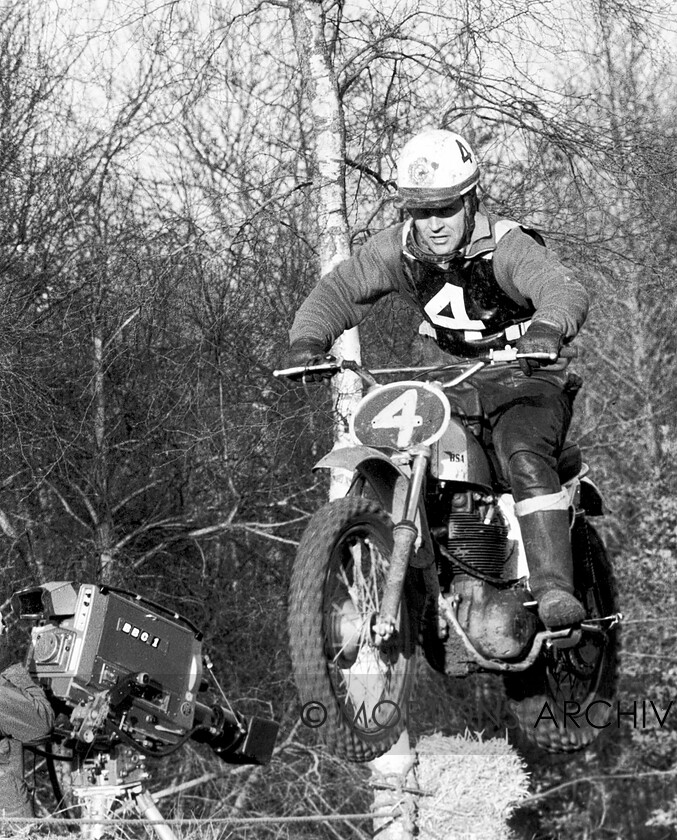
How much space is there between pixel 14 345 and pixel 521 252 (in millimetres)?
4842

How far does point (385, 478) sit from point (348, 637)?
1.77ft

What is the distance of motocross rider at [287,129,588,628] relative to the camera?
454 centimetres

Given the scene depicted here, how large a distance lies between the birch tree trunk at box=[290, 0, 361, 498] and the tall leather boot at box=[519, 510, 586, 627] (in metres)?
3.18

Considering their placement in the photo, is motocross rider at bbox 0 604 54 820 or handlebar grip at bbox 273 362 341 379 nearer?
handlebar grip at bbox 273 362 341 379

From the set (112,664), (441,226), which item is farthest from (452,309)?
(112,664)

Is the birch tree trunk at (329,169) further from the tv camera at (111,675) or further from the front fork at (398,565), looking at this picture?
the front fork at (398,565)

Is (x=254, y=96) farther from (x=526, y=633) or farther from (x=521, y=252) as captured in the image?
(x=526, y=633)

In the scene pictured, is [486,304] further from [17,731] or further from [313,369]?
[17,731]

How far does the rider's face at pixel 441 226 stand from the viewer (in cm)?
465

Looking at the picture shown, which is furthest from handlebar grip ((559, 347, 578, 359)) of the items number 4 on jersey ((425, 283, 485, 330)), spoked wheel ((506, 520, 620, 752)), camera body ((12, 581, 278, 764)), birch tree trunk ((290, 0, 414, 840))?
birch tree trunk ((290, 0, 414, 840))

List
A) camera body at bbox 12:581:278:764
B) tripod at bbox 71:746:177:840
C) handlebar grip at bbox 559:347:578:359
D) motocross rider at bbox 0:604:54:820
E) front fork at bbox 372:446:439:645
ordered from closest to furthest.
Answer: front fork at bbox 372:446:439:645 → handlebar grip at bbox 559:347:578:359 → motocross rider at bbox 0:604:54:820 → camera body at bbox 12:581:278:764 → tripod at bbox 71:746:177:840

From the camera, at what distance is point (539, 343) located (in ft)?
13.7

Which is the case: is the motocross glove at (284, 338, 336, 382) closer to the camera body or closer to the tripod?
the camera body

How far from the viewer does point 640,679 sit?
1630 cm
